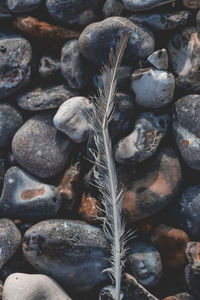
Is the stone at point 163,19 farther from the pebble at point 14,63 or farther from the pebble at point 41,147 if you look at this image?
the pebble at point 41,147

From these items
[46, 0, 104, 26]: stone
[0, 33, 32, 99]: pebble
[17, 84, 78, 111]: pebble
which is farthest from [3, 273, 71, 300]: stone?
[46, 0, 104, 26]: stone

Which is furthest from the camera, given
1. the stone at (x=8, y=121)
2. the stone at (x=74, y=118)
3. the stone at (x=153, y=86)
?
the stone at (x=8, y=121)

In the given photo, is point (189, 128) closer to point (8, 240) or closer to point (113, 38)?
point (113, 38)

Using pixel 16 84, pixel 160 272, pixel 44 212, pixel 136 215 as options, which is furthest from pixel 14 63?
pixel 160 272

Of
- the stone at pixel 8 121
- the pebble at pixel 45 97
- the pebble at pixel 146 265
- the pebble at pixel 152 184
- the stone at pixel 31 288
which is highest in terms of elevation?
the pebble at pixel 45 97

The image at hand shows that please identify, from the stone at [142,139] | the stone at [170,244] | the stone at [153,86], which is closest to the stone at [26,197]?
the stone at [142,139]

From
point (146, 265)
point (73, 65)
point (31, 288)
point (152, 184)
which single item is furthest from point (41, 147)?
point (146, 265)

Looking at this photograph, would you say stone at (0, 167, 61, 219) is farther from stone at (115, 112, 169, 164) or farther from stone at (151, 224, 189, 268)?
stone at (151, 224, 189, 268)
